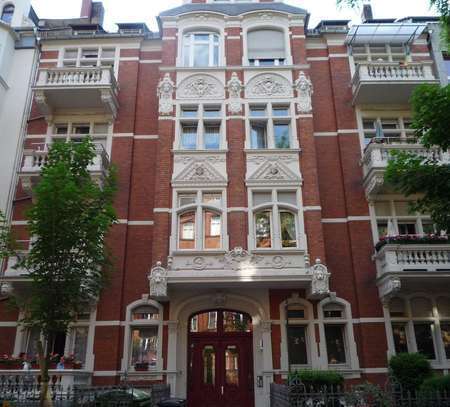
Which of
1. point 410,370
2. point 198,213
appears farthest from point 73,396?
point 410,370

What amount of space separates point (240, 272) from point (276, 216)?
101 inches

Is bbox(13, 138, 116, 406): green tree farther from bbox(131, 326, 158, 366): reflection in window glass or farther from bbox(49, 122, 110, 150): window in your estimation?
bbox(49, 122, 110, 150): window

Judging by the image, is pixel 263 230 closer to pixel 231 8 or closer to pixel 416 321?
pixel 416 321

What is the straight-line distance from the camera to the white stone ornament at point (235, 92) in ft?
59.3

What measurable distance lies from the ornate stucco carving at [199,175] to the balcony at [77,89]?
15.3ft

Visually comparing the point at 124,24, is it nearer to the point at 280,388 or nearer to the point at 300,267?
the point at 300,267

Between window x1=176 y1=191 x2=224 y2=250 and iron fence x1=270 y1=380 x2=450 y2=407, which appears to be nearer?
iron fence x1=270 y1=380 x2=450 y2=407

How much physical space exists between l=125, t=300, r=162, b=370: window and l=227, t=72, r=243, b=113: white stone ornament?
8.30m

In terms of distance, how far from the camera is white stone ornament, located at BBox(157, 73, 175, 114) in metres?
18.1

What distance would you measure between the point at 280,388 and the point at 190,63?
1381 cm

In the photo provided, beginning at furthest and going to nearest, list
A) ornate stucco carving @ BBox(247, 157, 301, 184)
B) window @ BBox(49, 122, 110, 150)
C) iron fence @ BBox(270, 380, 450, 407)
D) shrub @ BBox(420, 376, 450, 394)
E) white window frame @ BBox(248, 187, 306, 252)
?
window @ BBox(49, 122, 110, 150) < ornate stucco carving @ BBox(247, 157, 301, 184) < white window frame @ BBox(248, 187, 306, 252) < shrub @ BBox(420, 376, 450, 394) < iron fence @ BBox(270, 380, 450, 407)

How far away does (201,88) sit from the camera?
18.6 meters

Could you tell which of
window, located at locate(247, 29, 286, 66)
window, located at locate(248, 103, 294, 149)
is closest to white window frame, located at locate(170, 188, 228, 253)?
window, located at locate(248, 103, 294, 149)

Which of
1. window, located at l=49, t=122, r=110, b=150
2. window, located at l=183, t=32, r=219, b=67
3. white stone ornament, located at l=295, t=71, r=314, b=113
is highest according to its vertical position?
window, located at l=183, t=32, r=219, b=67
